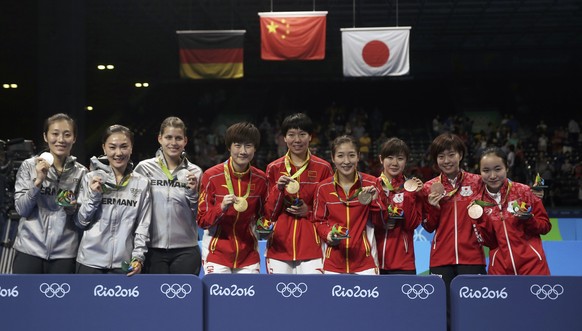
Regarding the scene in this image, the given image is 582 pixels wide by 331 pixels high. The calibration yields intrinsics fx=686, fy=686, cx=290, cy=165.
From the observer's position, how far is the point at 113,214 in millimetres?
4855

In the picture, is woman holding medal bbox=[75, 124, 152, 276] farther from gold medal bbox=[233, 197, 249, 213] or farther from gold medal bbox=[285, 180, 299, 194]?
gold medal bbox=[285, 180, 299, 194]

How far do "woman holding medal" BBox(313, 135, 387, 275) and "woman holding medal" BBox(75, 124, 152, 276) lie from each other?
1.29 meters

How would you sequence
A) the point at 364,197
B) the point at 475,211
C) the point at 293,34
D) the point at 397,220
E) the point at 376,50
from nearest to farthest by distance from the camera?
1. the point at 364,197
2. the point at 475,211
3. the point at 397,220
4. the point at 293,34
5. the point at 376,50

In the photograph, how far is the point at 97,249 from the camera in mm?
4824

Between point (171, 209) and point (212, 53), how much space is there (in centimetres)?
1003

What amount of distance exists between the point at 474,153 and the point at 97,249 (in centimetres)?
1891

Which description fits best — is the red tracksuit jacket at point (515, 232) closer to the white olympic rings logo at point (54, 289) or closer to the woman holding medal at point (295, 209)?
the woman holding medal at point (295, 209)

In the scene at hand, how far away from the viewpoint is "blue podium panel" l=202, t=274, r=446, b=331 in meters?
4.10

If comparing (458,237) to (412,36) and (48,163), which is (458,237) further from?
(412,36)


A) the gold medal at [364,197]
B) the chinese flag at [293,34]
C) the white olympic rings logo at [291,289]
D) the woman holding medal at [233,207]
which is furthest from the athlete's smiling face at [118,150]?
the chinese flag at [293,34]

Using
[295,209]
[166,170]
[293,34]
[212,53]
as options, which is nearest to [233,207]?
[295,209]

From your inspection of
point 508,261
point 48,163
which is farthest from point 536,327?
point 48,163

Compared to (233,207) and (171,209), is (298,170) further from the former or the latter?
(171,209)

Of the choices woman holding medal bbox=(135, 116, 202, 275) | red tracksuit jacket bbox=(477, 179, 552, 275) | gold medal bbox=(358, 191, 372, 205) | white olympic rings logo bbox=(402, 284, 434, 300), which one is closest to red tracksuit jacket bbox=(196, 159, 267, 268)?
woman holding medal bbox=(135, 116, 202, 275)
